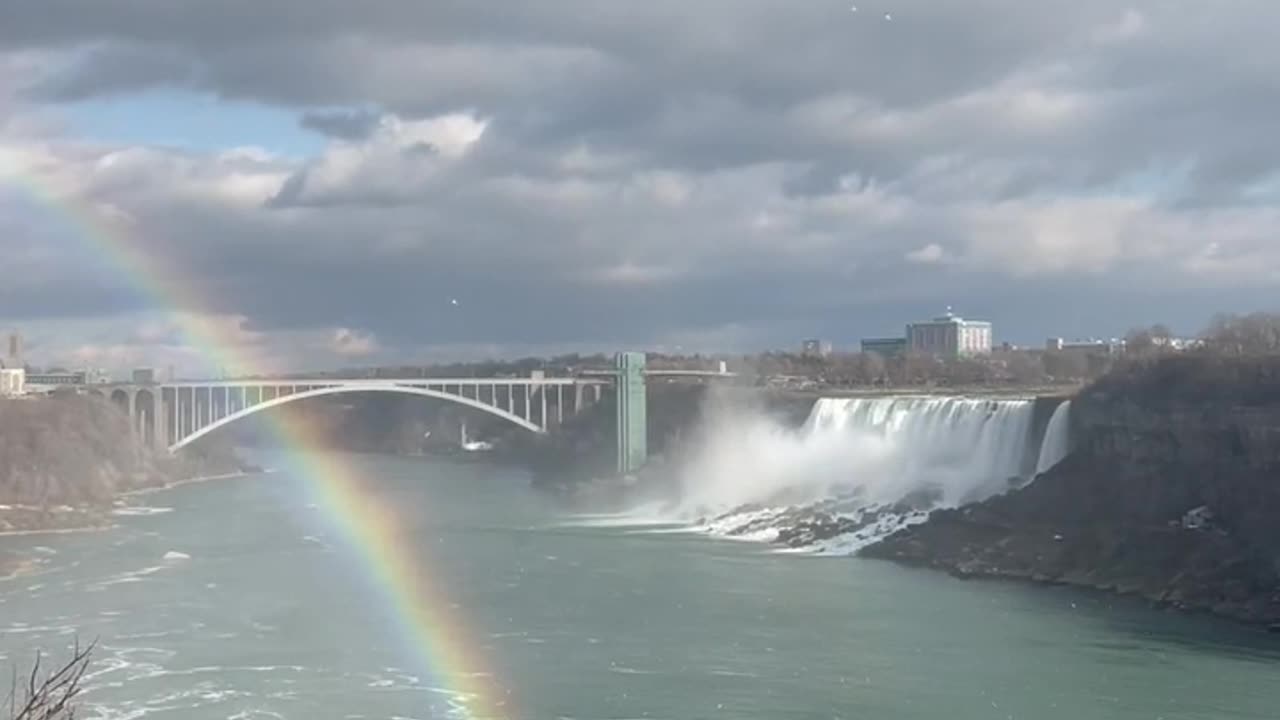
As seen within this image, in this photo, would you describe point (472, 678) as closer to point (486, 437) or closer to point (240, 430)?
point (486, 437)

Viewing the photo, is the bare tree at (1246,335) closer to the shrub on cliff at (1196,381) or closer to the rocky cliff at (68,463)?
the shrub on cliff at (1196,381)

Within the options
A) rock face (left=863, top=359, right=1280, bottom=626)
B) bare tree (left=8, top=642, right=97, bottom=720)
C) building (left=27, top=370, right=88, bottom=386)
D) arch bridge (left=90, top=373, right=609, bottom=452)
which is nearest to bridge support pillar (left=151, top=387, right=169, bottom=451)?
arch bridge (left=90, top=373, right=609, bottom=452)

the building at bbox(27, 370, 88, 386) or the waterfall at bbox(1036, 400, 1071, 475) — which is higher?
the building at bbox(27, 370, 88, 386)

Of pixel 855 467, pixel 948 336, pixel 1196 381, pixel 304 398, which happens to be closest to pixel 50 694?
pixel 1196 381

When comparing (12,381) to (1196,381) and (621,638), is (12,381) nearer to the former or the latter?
(621,638)

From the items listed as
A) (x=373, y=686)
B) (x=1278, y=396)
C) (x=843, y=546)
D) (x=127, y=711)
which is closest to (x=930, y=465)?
(x=843, y=546)

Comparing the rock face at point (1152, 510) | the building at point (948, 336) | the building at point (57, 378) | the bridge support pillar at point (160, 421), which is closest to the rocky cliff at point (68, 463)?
the bridge support pillar at point (160, 421)

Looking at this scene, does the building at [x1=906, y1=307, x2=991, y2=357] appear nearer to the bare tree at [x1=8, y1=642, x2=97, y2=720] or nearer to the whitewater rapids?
the whitewater rapids
